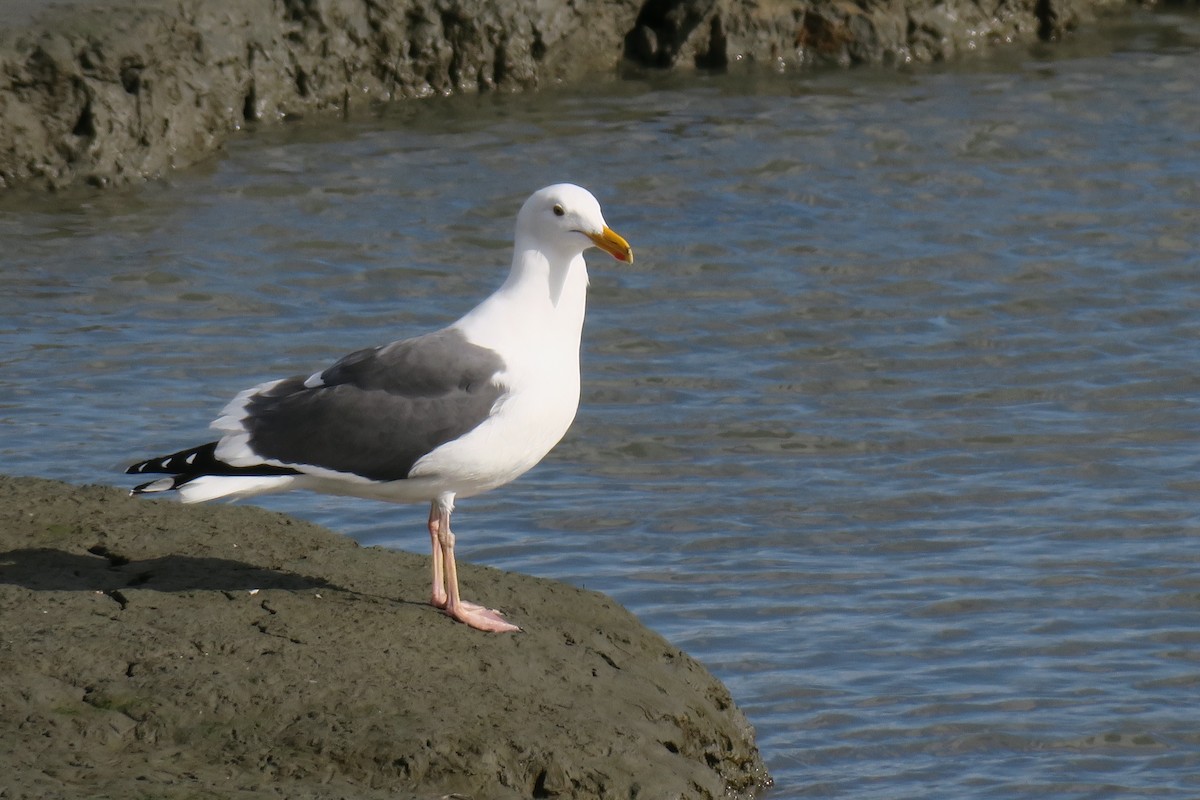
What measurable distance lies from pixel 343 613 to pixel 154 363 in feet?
15.3

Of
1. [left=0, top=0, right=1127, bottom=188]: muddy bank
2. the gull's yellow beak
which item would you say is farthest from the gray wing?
[left=0, top=0, right=1127, bottom=188]: muddy bank

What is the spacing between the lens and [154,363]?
32.1 ft

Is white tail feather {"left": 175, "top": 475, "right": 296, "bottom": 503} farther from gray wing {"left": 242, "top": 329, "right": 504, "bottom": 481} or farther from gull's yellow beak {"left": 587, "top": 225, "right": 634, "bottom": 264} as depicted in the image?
gull's yellow beak {"left": 587, "top": 225, "right": 634, "bottom": 264}

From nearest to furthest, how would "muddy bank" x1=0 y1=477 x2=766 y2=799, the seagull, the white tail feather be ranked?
"muddy bank" x1=0 y1=477 x2=766 y2=799
the white tail feather
the seagull

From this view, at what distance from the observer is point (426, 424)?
18.3 feet

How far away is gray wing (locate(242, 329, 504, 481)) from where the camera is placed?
18.3 ft

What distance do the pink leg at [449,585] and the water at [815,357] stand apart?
1.09 m

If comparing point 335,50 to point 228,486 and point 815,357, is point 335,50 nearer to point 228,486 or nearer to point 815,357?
point 815,357

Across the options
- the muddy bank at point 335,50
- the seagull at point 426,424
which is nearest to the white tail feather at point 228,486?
the seagull at point 426,424

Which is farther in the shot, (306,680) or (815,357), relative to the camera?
(815,357)

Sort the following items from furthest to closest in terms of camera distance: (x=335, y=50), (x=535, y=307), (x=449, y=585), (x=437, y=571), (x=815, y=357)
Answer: (x=335, y=50) < (x=815, y=357) < (x=535, y=307) < (x=437, y=571) < (x=449, y=585)

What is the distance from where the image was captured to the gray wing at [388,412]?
18.3 ft

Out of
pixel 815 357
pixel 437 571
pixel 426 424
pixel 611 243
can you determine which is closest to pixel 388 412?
pixel 426 424

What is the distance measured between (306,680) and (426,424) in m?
0.94
